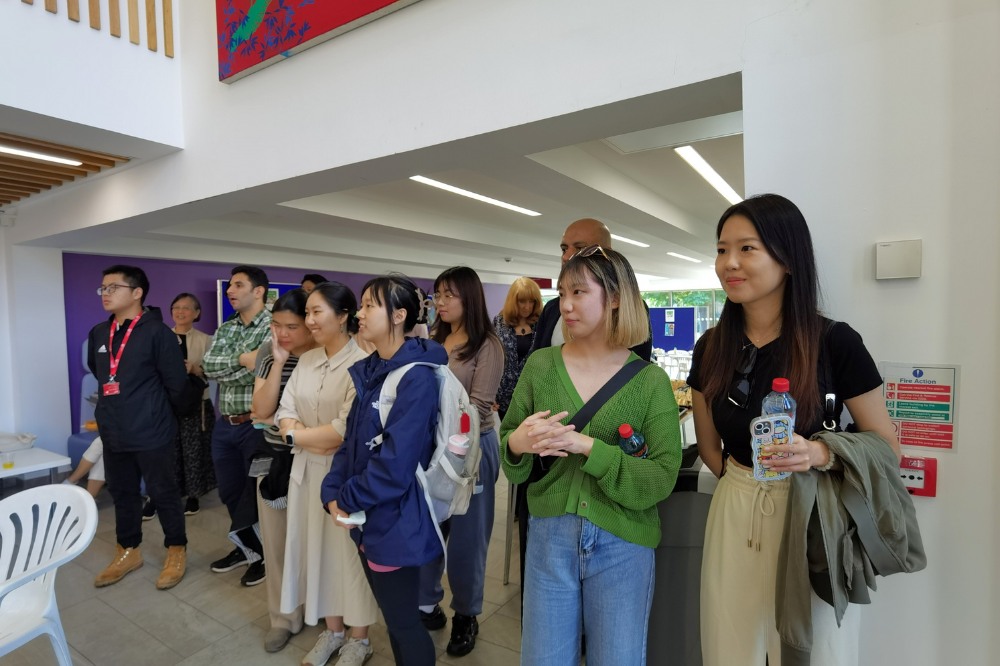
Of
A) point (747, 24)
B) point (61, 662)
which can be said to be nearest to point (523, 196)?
point (747, 24)

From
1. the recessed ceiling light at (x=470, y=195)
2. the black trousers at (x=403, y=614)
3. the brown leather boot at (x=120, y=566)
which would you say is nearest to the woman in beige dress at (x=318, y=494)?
the black trousers at (x=403, y=614)

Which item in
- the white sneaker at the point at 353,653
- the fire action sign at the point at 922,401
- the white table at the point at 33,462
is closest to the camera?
the fire action sign at the point at 922,401

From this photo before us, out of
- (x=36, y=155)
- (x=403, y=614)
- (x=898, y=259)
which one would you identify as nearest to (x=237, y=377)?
(x=403, y=614)

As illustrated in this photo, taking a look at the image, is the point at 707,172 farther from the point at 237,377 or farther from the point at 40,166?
the point at 40,166

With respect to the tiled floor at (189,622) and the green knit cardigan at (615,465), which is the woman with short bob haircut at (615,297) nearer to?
the green knit cardigan at (615,465)

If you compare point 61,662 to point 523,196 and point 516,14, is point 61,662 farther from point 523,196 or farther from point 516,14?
point 523,196

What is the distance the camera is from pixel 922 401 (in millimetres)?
1289

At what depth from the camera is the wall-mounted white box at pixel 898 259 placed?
4.17 ft

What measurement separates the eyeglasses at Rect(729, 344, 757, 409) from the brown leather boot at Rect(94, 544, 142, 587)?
3570 millimetres

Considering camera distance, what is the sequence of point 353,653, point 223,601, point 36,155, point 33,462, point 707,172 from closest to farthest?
point 353,653 → point 223,601 → point 36,155 → point 33,462 → point 707,172

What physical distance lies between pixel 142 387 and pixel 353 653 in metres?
1.92

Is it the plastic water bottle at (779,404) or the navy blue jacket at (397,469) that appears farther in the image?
the navy blue jacket at (397,469)

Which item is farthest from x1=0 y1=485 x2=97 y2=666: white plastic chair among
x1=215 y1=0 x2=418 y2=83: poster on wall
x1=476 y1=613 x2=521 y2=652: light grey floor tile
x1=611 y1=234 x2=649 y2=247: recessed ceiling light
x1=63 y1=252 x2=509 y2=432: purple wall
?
x1=611 y1=234 x2=649 y2=247: recessed ceiling light

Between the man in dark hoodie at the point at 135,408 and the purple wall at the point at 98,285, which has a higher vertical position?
the purple wall at the point at 98,285
